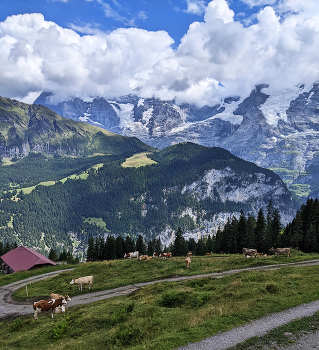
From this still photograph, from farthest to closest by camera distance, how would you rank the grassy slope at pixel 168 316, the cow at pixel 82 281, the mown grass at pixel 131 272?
the mown grass at pixel 131 272, the cow at pixel 82 281, the grassy slope at pixel 168 316

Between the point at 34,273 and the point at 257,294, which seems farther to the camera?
the point at 34,273

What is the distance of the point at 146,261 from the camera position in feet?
155

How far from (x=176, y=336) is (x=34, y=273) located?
181 ft

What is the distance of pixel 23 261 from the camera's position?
249ft

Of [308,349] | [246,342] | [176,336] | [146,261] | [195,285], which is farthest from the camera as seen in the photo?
[146,261]

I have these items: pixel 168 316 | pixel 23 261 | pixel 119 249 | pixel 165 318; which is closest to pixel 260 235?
pixel 119 249

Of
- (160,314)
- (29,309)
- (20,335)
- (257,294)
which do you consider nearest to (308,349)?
(257,294)

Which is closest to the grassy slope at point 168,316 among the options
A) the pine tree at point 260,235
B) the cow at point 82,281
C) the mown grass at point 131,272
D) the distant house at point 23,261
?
the mown grass at point 131,272

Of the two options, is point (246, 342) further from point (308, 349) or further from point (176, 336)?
point (176, 336)

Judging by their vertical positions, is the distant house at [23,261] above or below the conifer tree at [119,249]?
above

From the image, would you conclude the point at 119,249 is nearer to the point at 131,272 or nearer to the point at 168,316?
the point at 131,272

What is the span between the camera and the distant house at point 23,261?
73375 mm

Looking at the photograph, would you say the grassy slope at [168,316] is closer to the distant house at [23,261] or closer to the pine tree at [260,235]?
the distant house at [23,261]

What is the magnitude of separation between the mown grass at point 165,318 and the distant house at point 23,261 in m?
49.7
